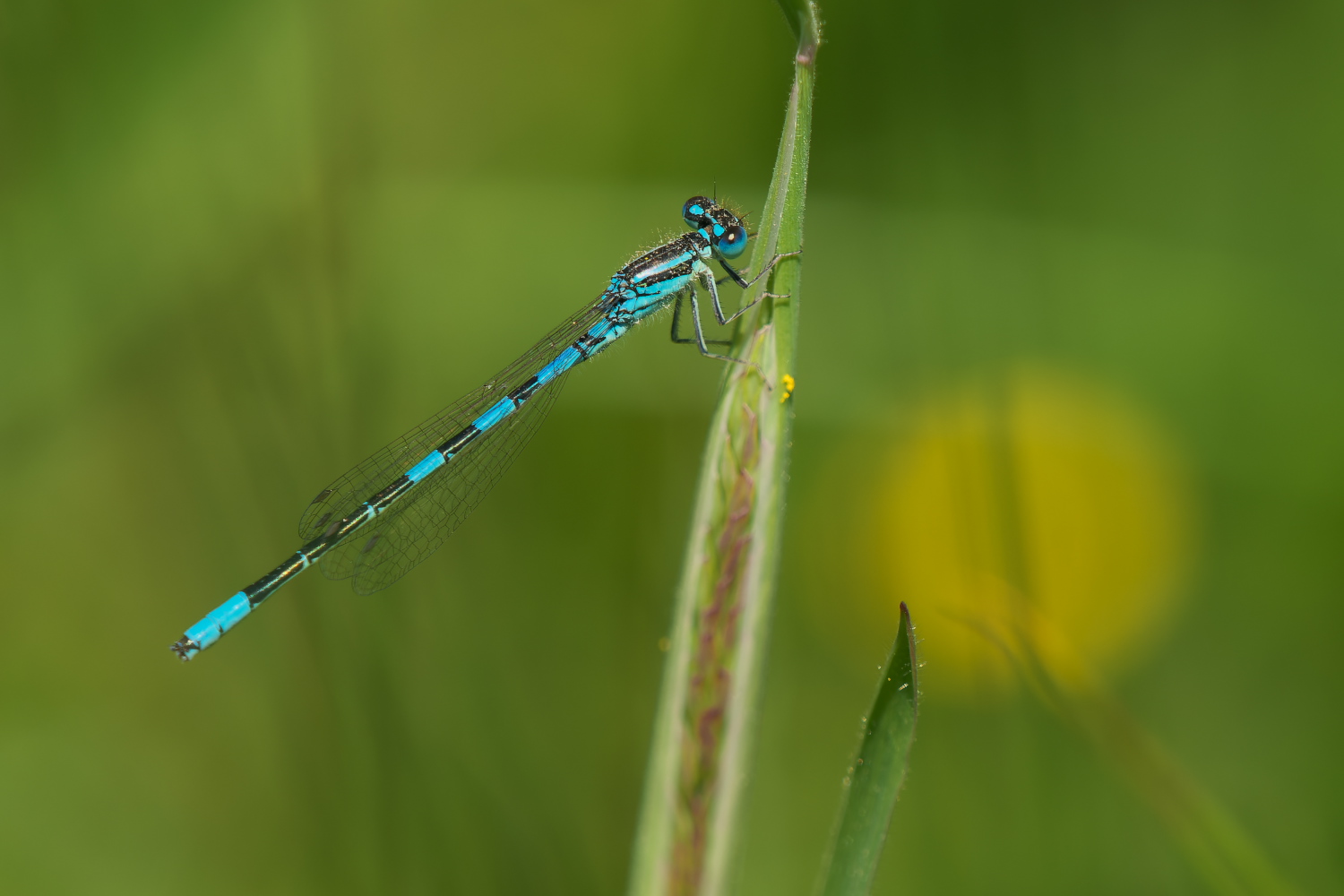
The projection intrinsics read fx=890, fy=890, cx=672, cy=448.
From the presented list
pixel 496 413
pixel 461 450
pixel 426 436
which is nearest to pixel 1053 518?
pixel 496 413

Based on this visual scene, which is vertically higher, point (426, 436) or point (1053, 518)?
point (426, 436)

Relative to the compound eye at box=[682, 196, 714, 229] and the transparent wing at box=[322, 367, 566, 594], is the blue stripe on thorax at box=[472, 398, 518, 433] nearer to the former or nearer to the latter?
the transparent wing at box=[322, 367, 566, 594]

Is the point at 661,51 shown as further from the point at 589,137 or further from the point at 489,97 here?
the point at 489,97

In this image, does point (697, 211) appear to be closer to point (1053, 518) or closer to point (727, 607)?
point (1053, 518)

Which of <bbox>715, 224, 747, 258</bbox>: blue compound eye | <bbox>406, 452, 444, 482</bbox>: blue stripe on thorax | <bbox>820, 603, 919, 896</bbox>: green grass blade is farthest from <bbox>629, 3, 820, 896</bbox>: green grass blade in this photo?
<bbox>406, 452, 444, 482</bbox>: blue stripe on thorax

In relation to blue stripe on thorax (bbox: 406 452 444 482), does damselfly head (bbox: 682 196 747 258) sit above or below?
below

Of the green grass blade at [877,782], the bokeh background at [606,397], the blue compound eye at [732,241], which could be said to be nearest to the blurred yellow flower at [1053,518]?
the bokeh background at [606,397]
